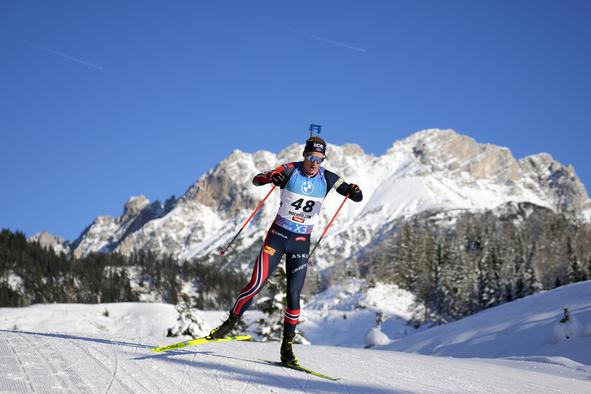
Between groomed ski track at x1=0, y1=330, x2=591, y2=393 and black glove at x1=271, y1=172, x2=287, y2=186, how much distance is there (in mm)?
2598

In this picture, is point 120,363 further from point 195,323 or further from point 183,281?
point 183,281

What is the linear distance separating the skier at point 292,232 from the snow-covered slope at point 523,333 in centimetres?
781

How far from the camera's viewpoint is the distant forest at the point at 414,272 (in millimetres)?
65375

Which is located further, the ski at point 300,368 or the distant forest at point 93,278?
the distant forest at point 93,278

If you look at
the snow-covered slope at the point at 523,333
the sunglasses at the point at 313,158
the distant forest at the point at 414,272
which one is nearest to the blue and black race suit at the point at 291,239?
the sunglasses at the point at 313,158

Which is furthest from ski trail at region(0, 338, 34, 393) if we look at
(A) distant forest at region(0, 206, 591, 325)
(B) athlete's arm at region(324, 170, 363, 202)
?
(A) distant forest at region(0, 206, 591, 325)

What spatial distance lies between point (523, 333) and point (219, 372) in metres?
14.3

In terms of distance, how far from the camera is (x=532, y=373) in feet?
31.9

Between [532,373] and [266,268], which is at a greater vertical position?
[266,268]

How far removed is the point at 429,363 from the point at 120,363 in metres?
5.51

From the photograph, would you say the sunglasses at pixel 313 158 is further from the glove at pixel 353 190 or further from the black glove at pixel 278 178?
the glove at pixel 353 190

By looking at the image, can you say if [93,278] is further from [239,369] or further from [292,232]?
[239,369]

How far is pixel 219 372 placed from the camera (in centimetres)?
667

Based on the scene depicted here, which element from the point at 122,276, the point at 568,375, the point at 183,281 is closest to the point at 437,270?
the point at 568,375
